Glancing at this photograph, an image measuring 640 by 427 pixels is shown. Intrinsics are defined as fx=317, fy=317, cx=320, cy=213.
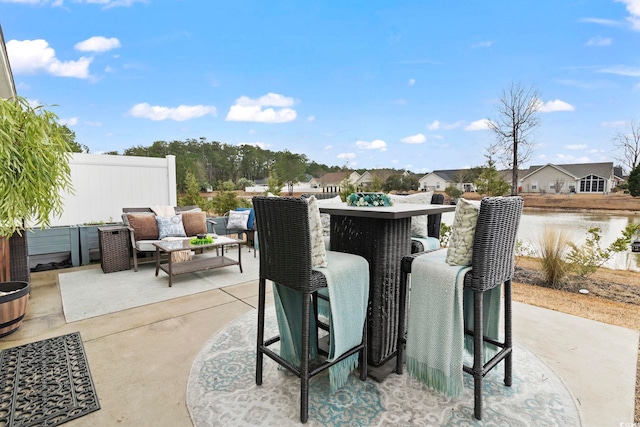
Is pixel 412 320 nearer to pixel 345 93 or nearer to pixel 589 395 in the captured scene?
pixel 589 395

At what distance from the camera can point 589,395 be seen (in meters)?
1.77

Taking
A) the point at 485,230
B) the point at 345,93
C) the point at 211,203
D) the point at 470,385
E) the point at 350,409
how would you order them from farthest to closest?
the point at 345,93
the point at 211,203
the point at 470,385
the point at 350,409
the point at 485,230

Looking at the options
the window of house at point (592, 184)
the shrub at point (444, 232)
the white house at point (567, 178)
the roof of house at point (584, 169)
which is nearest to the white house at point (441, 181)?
the white house at point (567, 178)

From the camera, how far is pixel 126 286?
155 inches

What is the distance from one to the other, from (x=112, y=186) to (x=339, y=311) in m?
6.25

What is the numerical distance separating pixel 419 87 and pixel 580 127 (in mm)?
4346

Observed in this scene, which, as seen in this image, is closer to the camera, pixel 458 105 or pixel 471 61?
pixel 471 61

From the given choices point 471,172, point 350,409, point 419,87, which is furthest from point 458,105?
point 350,409

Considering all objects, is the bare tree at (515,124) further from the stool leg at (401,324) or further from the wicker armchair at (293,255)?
the wicker armchair at (293,255)

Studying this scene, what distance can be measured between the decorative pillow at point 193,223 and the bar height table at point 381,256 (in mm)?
4061

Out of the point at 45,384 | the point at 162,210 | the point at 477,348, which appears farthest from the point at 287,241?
the point at 162,210

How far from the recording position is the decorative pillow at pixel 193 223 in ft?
17.8

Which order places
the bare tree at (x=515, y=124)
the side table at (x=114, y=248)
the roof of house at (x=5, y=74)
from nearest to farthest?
the roof of house at (x=5, y=74), the side table at (x=114, y=248), the bare tree at (x=515, y=124)

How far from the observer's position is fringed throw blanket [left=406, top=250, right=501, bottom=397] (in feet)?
5.22
